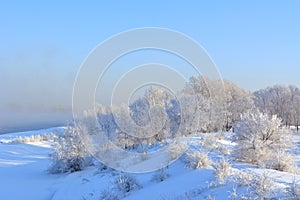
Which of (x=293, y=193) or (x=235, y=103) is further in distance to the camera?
(x=235, y=103)

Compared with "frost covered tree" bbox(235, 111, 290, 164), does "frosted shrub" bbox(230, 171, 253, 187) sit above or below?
below

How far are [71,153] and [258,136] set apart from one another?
1569cm

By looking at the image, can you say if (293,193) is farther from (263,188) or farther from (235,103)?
(235,103)

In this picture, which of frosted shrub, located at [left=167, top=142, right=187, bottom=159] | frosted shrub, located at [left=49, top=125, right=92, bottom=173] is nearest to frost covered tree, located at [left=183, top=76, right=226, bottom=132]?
frosted shrub, located at [left=49, top=125, right=92, bottom=173]

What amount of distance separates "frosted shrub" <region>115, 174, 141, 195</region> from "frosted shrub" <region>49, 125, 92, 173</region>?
1423cm

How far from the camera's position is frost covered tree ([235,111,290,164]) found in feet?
44.9

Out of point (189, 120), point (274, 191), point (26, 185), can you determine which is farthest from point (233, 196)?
point (189, 120)

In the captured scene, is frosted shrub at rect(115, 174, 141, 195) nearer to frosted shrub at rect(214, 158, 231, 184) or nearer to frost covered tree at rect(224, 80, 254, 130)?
frosted shrub at rect(214, 158, 231, 184)

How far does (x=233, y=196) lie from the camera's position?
7.52 meters

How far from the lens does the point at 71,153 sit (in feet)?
85.3

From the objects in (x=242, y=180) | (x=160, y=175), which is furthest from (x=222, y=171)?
(x=160, y=175)

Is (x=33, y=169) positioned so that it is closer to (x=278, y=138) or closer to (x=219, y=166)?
(x=278, y=138)

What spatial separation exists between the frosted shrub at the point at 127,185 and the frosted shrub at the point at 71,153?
14.2 m

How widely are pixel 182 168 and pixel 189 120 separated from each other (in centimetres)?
2036
